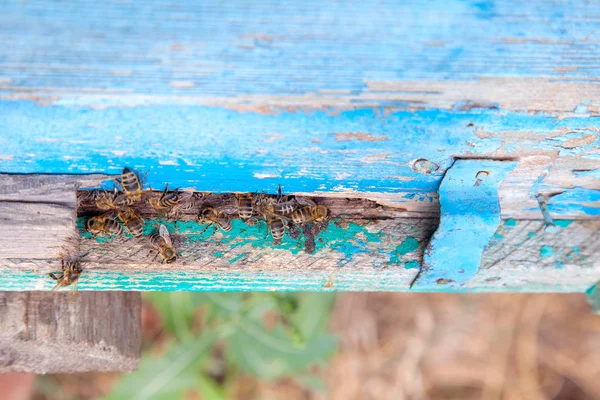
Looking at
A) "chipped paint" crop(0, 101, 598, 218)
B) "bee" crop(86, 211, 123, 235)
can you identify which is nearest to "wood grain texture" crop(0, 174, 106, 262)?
"chipped paint" crop(0, 101, 598, 218)

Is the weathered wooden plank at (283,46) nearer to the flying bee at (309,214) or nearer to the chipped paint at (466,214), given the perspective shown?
Result: the chipped paint at (466,214)

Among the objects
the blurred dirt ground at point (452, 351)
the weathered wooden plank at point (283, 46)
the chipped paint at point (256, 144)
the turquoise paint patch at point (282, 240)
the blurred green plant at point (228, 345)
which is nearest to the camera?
the weathered wooden plank at point (283, 46)

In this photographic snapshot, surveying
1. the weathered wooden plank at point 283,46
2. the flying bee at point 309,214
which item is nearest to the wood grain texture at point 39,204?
the weathered wooden plank at point 283,46

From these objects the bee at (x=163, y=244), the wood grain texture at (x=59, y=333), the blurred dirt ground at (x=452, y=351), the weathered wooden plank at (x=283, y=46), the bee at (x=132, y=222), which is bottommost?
the blurred dirt ground at (x=452, y=351)

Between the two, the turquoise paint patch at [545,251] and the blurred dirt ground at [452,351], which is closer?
the turquoise paint patch at [545,251]

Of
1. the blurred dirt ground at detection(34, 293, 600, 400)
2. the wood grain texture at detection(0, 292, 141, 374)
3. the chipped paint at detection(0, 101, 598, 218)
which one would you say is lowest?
the blurred dirt ground at detection(34, 293, 600, 400)

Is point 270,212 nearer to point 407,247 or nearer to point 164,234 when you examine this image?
point 164,234

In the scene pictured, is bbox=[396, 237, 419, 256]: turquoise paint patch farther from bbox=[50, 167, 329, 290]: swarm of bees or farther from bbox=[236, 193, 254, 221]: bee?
bbox=[236, 193, 254, 221]: bee

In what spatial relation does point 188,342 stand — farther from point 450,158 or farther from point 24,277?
point 450,158
